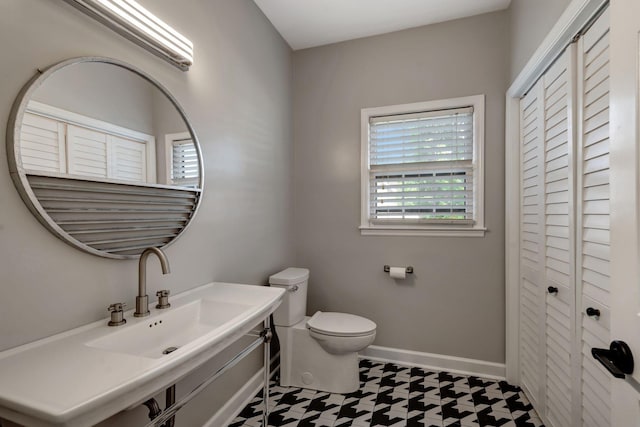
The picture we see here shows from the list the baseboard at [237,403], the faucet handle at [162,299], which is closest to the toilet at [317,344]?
the baseboard at [237,403]

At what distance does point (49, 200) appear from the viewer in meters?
0.96

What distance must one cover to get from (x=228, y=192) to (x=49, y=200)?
0.94 meters

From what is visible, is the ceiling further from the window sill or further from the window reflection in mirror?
the window sill

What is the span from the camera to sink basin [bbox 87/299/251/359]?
1.04m

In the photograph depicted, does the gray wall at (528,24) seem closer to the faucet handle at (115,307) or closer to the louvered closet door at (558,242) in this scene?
the louvered closet door at (558,242)

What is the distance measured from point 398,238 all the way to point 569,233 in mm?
1203

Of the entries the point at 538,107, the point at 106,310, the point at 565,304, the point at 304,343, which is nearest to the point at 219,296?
the point at 106,310

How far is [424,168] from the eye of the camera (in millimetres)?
2393

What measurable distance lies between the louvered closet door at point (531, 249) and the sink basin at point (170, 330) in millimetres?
1647

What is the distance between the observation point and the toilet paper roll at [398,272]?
93.2 inches

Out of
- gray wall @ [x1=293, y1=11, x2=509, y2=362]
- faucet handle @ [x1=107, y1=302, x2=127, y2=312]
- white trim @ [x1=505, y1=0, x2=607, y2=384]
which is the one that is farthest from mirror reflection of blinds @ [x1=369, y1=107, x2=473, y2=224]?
faucet handle @ [x1=107, y1=302, x2=127, y2=312]

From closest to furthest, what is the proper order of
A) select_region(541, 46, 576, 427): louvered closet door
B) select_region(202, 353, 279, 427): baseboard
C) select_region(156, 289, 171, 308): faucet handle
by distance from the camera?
select_region(156, 289, 171, 308): faucet handle → select_region(541, 46, 576, 427): louvered closet door → select_region(202, 353, 279, 427): baseboard

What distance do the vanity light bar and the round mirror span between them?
0.45ft

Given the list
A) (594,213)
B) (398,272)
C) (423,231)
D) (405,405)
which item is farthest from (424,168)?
(405,405)
